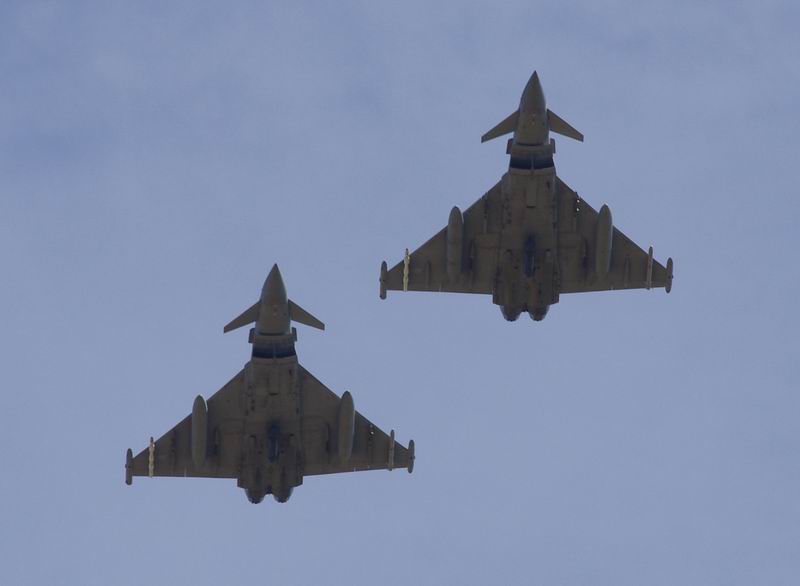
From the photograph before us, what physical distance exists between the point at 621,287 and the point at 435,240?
9.23 metres

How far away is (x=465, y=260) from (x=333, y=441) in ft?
35.4

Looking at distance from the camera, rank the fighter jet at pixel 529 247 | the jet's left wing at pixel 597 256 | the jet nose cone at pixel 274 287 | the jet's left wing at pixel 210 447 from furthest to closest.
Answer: the jet's left wing at pixel 597 256 → the fighter jet at pixel 529 247 → the jet's left wing at pixel 210 447 → the jet nose cone at pixel 274 287

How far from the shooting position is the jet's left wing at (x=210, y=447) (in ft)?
344

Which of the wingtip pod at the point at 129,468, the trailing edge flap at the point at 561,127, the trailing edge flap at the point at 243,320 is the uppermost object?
the trailing edge flap at the point at 561,127

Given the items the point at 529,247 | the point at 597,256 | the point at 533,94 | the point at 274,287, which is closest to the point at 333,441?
the point at 274,287

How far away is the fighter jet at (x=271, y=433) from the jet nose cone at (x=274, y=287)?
0.80 m

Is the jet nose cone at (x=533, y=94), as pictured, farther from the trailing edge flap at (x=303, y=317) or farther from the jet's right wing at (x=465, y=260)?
the trailing edge flap at (x=303, y=317)

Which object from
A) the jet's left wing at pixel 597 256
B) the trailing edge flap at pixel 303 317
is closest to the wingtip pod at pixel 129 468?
the trailing edge flap at pixel 303 317

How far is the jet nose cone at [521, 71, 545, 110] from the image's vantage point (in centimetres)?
10312

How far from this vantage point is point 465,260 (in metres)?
109

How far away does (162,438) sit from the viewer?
350 ft

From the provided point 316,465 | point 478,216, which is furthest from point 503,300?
point 316,465

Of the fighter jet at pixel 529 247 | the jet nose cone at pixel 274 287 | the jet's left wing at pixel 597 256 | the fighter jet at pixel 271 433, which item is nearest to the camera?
the jet nose cone at pixel 274 287

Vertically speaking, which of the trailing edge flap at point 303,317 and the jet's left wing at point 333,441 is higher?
the trailing edge flap at point 303,317
